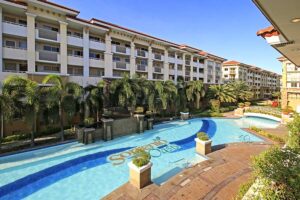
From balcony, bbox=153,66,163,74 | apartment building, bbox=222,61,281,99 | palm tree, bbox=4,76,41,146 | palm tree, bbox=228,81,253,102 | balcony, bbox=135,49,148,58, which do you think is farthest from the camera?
apartment building, bbox=222,61,281,99

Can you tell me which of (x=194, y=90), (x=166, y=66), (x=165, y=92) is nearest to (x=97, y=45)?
(x=165, y=92)

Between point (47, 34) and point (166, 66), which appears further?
point (166, 66)

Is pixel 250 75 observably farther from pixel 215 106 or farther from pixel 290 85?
pixel 215 106

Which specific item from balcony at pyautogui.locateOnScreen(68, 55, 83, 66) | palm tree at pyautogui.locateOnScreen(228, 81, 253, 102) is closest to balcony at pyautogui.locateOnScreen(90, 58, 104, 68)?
balcony at pyautogui.locateOnScreen(68, 55, 83, 66)

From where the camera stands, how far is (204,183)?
28.5ft

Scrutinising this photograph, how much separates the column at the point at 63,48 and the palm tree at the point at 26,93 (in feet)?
26.2

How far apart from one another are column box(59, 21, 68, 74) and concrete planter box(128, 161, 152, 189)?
55.5 feet

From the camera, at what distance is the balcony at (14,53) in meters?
17.2

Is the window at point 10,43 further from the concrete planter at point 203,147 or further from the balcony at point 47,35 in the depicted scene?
the concrete planter at point 203,147

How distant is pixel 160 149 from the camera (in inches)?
584

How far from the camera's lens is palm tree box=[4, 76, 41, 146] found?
1284cm

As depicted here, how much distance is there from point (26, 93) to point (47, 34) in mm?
9690

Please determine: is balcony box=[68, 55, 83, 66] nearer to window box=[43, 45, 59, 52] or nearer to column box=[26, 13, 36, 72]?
window box=[43, 45, 59, 52]

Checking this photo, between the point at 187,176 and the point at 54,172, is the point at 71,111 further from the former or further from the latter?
the point at 187,176
